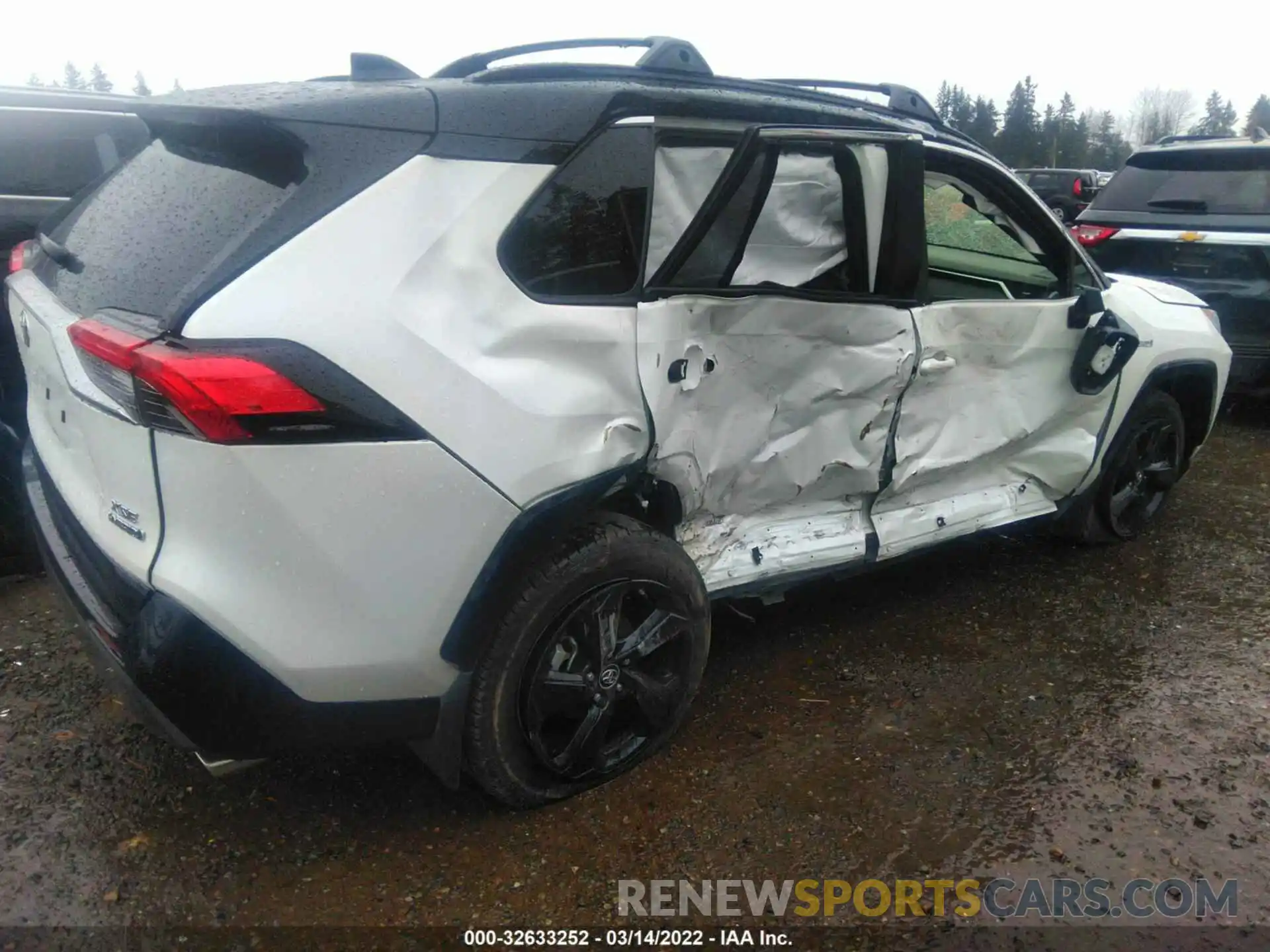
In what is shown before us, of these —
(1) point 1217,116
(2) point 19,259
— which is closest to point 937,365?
(2) point 19,259

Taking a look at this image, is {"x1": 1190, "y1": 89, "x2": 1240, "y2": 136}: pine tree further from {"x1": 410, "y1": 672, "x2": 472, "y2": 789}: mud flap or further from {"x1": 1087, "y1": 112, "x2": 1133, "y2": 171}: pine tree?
{"x1": 410, "y1": 672, "x2": 472, "y2": 789}: mud flap

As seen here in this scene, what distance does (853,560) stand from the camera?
326 centimetres

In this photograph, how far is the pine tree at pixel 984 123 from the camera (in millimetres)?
64938

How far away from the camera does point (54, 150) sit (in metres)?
4.53

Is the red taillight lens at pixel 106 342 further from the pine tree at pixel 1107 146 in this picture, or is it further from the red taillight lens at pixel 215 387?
the pine tree at pixel 1107 146

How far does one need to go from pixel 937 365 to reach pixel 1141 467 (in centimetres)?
181

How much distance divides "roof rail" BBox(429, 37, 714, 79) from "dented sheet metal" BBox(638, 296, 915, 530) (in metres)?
0.68

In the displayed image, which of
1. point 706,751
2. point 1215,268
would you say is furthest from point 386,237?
point 1215,268

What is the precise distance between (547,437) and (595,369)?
0.75ft

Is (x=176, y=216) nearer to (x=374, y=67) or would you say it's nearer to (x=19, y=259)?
(x=374, y=67)

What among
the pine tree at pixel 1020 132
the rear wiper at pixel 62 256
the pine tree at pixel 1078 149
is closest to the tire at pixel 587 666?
the rear wiper at pixel 62 256

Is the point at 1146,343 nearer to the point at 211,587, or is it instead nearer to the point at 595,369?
the point at 595,369

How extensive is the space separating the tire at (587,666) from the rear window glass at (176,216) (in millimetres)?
984

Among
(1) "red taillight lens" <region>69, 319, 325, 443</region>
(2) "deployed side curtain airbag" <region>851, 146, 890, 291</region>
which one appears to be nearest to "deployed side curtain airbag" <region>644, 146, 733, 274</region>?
(2) "deployed side curtain airbag" <region>851, 146, 890, 291</region>
